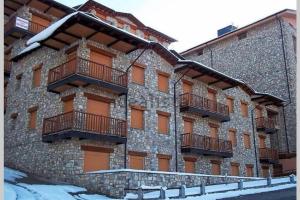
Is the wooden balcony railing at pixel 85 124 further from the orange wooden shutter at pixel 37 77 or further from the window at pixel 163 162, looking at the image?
the window at pixel 163 162

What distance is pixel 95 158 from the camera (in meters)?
12.8

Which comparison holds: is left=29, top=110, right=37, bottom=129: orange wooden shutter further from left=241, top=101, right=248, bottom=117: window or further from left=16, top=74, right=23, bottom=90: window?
left=241, top=101, right=248, bottom=117: window

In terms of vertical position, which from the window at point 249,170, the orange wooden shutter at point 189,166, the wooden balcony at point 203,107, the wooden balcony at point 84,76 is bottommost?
the window at point 249,170

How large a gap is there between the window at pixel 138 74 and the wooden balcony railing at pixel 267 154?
1007 cm

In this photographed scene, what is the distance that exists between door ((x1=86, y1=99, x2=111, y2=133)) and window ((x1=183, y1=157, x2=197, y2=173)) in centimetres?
493

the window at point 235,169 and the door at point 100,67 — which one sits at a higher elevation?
the door at point 100,67

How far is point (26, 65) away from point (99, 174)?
7.75 meters

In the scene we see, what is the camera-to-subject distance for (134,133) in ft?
47.2

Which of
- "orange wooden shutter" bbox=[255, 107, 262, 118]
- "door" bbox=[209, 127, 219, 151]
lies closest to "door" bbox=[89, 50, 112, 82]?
"door" bbox=[209, 127, 219, 151]

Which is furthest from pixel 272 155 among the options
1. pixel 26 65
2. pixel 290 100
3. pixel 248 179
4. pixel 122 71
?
pixel 26 65

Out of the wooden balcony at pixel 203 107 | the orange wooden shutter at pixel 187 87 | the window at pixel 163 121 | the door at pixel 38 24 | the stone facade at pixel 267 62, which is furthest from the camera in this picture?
the stone facade at pixel 267 62

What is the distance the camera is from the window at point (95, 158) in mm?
12562

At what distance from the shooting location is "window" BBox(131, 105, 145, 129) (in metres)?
14.6

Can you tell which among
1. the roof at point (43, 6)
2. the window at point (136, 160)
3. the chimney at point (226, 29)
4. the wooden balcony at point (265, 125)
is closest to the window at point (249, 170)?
the wooden balcony at point (265, 125)
